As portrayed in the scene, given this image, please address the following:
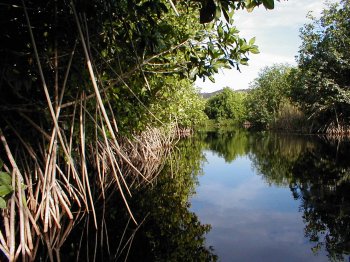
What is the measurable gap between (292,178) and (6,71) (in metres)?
6.43

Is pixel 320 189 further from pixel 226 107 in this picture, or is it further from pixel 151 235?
pixel 226 107

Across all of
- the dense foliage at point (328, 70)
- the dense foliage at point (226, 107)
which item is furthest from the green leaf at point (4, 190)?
the dense foliage at point (226, 107)

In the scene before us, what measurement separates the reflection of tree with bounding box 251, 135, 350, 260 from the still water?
1 centimetres

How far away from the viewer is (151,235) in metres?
3.85

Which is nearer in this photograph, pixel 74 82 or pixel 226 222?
pixel 74 82

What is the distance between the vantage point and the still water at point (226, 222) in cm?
342

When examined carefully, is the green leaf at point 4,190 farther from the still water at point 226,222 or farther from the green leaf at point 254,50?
the green leaf at point 254,50

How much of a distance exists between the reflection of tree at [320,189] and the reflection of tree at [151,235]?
4.47 feet

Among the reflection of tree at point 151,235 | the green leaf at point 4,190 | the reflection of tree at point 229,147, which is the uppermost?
the green leaf at point 4,190

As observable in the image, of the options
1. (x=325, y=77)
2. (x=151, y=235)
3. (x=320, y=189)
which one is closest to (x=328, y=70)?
(x=325, y=77)

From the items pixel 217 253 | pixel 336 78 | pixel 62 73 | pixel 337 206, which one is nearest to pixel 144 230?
pixel 217 253

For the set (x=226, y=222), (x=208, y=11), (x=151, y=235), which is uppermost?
(x=208, y=11)

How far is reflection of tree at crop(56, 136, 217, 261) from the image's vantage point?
10.8 ft

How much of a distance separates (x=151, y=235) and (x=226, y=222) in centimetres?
131
